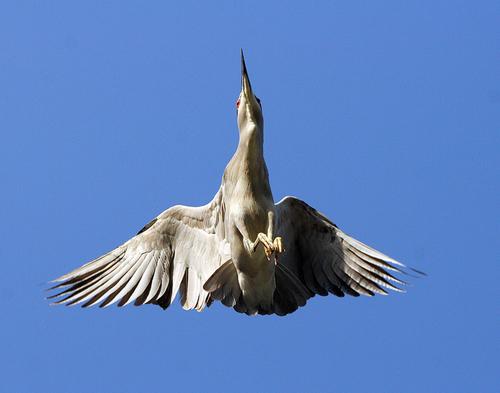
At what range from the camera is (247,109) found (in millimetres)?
6867

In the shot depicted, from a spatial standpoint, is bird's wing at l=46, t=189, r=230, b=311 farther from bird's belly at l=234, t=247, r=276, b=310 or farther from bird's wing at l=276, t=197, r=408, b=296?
bird's wing at l=276, t=197, r=408, b=296

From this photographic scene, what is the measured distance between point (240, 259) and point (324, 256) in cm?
148

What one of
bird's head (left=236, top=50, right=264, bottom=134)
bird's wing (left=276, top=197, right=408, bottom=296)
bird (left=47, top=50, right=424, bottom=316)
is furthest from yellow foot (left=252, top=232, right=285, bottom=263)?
bird's head (left=236, top=50, right=264, bottom=134)

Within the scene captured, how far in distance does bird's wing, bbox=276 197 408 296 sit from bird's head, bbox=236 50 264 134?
1.20 metres

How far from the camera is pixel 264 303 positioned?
284 inches

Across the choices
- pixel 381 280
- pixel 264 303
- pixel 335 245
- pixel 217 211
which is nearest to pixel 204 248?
pixel 217 211

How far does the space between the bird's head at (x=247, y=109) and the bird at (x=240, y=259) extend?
13 mm

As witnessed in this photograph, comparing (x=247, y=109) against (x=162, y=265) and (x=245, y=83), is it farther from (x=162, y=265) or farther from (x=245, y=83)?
(x=162, y=265)

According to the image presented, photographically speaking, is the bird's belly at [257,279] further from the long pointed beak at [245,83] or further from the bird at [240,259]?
the long pointed beak at [245,83]

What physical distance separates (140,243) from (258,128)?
2.43 metres

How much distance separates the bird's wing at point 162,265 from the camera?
24.4ft

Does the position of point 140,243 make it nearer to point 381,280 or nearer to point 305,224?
point 305,224

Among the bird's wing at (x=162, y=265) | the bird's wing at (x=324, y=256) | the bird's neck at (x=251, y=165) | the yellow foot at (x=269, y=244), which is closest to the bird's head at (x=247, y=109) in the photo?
the bird's neck at (x=251, y=165)

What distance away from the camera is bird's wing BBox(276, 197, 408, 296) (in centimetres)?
727
